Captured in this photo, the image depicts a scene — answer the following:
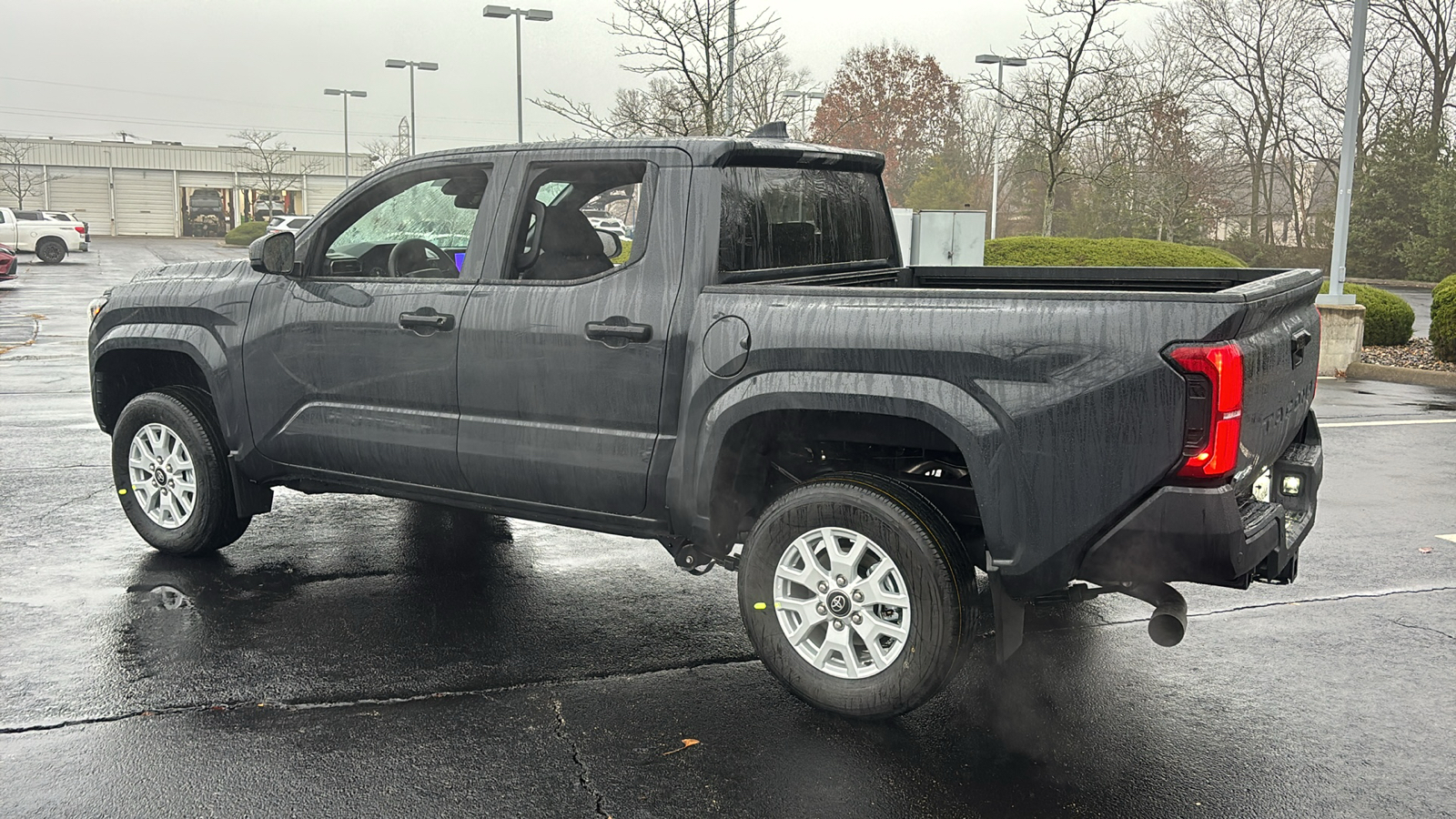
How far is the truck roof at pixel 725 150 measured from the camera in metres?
4.51

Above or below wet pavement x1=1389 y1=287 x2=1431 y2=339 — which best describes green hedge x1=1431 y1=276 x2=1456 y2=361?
above

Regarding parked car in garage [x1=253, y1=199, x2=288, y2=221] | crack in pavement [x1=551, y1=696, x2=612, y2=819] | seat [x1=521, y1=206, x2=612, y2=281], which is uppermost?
parked car in garage [x1=253, y1=199, x2=288, y2=221]

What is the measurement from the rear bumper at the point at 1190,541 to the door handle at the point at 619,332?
1701 millimetres

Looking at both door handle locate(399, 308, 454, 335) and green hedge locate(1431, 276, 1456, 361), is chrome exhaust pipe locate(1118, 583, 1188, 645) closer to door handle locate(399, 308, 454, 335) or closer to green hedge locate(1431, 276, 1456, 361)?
door handle locate(399, 308, 454, 335)

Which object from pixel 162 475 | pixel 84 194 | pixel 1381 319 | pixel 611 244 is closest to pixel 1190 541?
pixel 611 244

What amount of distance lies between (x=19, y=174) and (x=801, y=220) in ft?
251

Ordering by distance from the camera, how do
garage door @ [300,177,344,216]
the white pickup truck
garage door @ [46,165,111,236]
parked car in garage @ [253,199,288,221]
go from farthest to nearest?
garage door @ [300,177,344,216], garage door @ [46,165,111,236], parked car in garage @ [253,199,288,221], the white pickup truck

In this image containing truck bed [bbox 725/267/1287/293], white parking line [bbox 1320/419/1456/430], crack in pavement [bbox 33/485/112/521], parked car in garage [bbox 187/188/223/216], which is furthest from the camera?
parked car in garage [bbox 187/188/223/216]

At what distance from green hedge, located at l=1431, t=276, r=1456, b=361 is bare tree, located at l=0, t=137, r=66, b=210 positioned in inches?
2734

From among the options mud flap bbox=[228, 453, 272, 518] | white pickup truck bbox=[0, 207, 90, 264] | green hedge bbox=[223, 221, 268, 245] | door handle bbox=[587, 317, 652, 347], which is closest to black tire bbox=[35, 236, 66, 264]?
white pickup truck bbox=[0, 207, 90, 264]

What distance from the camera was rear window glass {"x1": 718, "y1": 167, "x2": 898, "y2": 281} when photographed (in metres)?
4.57

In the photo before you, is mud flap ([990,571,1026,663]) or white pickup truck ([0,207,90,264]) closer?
mud flap ([990,571,1026,663])

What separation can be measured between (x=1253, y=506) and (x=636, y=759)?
2113mm

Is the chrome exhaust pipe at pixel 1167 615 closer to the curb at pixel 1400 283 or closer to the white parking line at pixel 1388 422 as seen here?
the white parking line at pixel 1388 422
